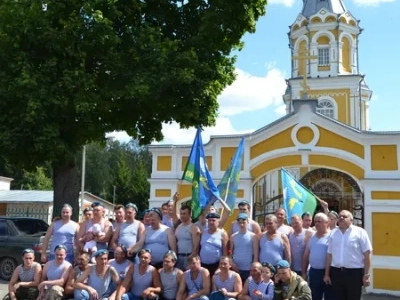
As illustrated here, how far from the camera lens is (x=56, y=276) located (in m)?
7.74

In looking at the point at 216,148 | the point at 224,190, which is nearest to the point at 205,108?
the point at 216,148

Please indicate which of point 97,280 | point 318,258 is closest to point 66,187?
point 97,280

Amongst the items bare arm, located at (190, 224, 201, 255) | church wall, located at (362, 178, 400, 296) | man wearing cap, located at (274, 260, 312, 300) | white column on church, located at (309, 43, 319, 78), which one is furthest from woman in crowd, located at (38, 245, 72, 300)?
white column on church, located at (309, 43, 319, 78)

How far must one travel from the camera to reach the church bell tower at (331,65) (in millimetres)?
28969

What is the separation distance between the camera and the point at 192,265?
23.1 feet

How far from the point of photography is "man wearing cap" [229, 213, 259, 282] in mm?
7367

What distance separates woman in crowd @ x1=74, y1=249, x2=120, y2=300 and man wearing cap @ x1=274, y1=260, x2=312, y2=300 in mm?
2348

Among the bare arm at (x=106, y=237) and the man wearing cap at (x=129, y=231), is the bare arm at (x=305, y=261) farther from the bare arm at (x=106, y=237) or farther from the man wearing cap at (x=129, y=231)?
the bare arm at (x=106, y=237)

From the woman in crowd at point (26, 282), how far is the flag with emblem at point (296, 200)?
14.8 ft

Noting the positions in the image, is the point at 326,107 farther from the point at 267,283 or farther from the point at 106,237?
the point at 267,283

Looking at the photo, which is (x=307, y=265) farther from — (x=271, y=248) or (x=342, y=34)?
(x=342, y=34)

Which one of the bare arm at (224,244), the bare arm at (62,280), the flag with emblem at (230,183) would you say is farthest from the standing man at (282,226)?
the bare arm at (62,280)

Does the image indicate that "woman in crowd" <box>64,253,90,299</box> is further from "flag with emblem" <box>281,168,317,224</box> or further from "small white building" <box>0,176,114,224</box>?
"small white building" <box>0,176,114,224</box>

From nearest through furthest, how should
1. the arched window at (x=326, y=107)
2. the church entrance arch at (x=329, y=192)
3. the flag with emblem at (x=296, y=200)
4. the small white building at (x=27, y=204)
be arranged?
the flag with emblem at (x=296, y=200)
the church entrance arch at (x=329, y=192)
the small white building at (x=27, y=204)
the arched window at (x=326, y=107)
